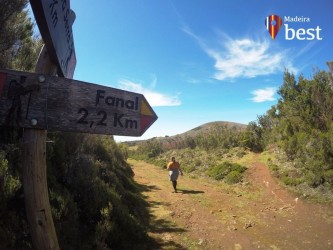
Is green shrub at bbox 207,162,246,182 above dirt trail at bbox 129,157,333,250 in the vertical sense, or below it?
above

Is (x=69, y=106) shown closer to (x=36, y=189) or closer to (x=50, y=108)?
(x=50, y=108)

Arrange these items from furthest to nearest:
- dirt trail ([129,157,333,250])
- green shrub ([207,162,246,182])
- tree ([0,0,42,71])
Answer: green shrub ([207,162,246,182]) < dirt trail ([129,157,333,250]) < tree ([0,0,42,71])

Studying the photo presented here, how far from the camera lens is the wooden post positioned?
187 centimetres

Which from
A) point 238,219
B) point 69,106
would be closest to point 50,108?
point 69,106

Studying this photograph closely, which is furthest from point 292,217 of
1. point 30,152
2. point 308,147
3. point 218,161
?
point 218,161

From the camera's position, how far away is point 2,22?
5398mm

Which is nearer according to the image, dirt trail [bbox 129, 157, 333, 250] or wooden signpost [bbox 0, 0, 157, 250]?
wooden signpost [bbox 0, 0, 157, 250]

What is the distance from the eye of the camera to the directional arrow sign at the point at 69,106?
1689 millimetres

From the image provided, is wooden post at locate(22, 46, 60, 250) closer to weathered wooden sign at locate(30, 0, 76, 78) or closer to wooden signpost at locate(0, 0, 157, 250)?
wooden signpost at locate(0, 0, 157, 250)

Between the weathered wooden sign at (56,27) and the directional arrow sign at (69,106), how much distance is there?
8.8 inches

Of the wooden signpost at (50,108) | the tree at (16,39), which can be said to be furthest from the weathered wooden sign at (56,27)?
the tree at (16,39)

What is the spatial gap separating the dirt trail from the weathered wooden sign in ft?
18.1

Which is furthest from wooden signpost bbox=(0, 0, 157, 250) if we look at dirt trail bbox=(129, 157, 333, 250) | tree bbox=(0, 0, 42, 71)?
dirt trail bbox=(129, 157, 333, 250)

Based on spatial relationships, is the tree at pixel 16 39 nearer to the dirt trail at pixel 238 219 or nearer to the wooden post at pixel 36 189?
the wooden post at pixel 36 189
